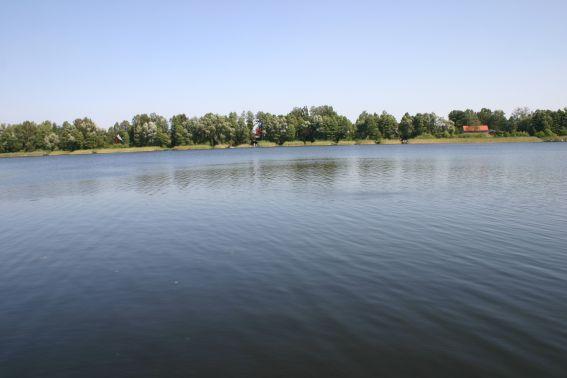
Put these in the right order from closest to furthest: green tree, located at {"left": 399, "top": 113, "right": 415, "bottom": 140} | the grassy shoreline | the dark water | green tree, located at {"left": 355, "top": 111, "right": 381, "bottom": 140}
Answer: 1. the dark water
2. the grassy shoreline
3. green tree, located at {"left": 399, "top": 113, "right": 415, "bottom": 140}
4. green tree, located at {"left": 355, "top": 111, "right": 381, "bottom": 140}

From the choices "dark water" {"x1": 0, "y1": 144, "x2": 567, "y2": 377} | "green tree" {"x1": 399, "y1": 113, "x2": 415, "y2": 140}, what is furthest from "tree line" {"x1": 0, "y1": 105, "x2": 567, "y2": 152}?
"dark water" {"x1": 0, "y1": 144, "x2": 567, "y2": 377}

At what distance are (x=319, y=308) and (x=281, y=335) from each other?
1.88 meters

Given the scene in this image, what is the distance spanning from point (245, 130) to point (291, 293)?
168831 millimetres

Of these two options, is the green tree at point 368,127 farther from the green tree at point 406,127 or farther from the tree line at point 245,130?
the green tree at point 406,127

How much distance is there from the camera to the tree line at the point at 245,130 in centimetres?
16262

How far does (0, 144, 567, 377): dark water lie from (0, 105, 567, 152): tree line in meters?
152

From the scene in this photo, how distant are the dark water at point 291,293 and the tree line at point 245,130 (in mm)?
152125

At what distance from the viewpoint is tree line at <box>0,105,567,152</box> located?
163 m

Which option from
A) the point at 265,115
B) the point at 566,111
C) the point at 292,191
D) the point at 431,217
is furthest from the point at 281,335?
the point at 566,111

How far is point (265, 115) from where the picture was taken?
607ft

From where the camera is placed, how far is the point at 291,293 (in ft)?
40.5

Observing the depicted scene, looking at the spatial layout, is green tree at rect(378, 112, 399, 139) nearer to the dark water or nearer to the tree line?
the tree line

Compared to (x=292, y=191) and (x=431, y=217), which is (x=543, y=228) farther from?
(x=292, y=191)

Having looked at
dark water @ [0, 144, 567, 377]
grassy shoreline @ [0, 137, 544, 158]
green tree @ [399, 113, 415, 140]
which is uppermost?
green tree @ [399, 113, 415, 140]
